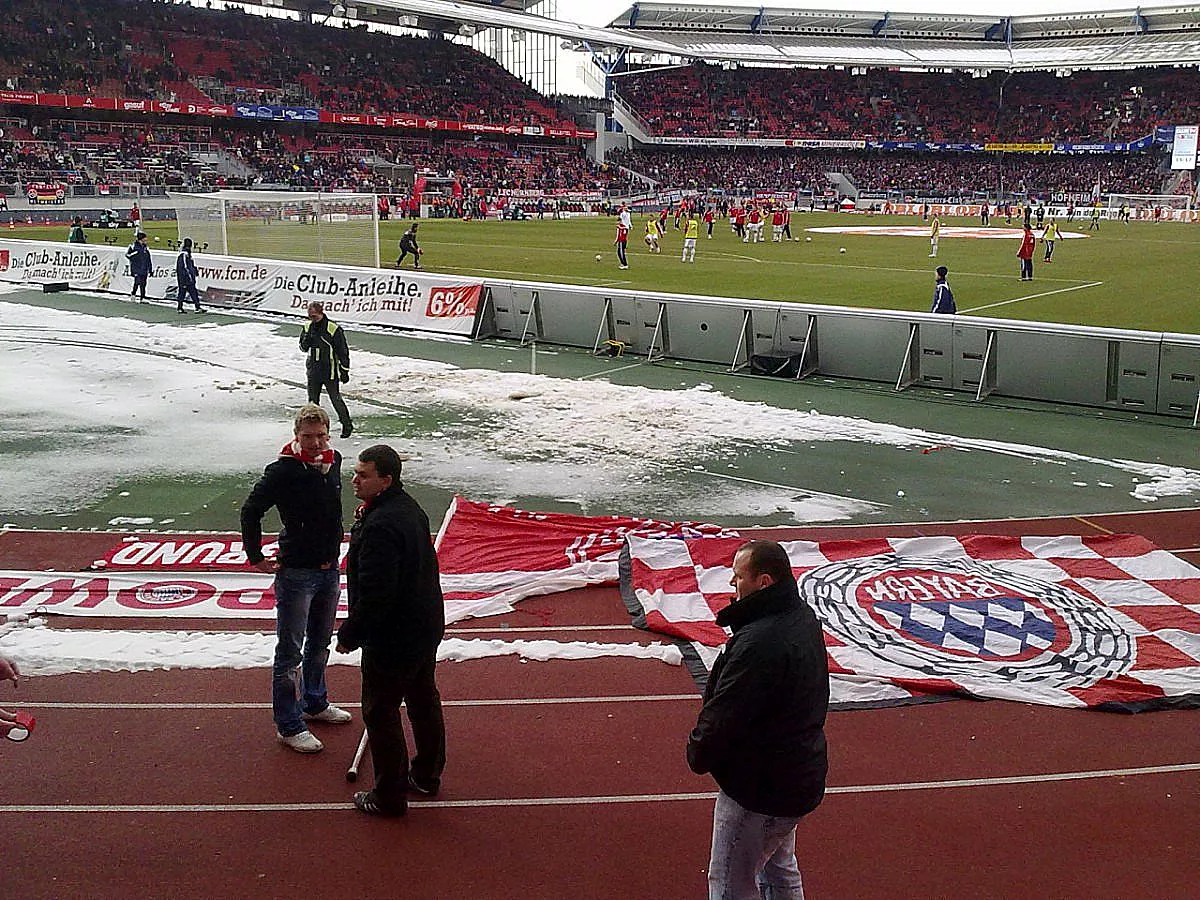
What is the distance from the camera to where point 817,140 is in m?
102

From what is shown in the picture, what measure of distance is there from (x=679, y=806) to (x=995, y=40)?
116 metres

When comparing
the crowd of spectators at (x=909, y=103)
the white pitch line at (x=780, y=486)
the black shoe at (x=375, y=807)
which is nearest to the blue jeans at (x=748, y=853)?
the black shoe at (x=375, y=807)

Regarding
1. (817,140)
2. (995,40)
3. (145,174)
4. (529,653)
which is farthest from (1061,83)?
(529,653)

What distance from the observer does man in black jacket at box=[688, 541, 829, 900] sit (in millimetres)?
4117

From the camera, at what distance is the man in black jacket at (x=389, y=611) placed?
5.51m

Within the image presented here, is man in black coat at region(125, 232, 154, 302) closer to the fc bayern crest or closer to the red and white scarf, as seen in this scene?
the fc bayern crest

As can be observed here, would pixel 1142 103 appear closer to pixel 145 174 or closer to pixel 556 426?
pixel 145 174

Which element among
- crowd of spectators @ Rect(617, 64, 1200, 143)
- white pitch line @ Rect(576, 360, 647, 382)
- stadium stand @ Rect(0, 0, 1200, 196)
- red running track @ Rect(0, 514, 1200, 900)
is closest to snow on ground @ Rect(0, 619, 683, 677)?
red running track @ Rect(0, 514, 1200, 900)

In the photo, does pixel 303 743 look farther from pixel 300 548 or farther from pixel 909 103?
pixel 909 103

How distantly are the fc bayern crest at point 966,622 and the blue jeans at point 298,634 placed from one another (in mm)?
3809

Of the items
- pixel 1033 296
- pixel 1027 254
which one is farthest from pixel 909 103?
pixel 1033 296

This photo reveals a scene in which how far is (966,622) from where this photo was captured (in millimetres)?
8492

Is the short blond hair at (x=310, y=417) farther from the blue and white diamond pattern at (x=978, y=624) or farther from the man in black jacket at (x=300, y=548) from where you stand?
the blue and white diamond pattern at (x=978, y=624)

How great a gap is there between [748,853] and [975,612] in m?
4.89
